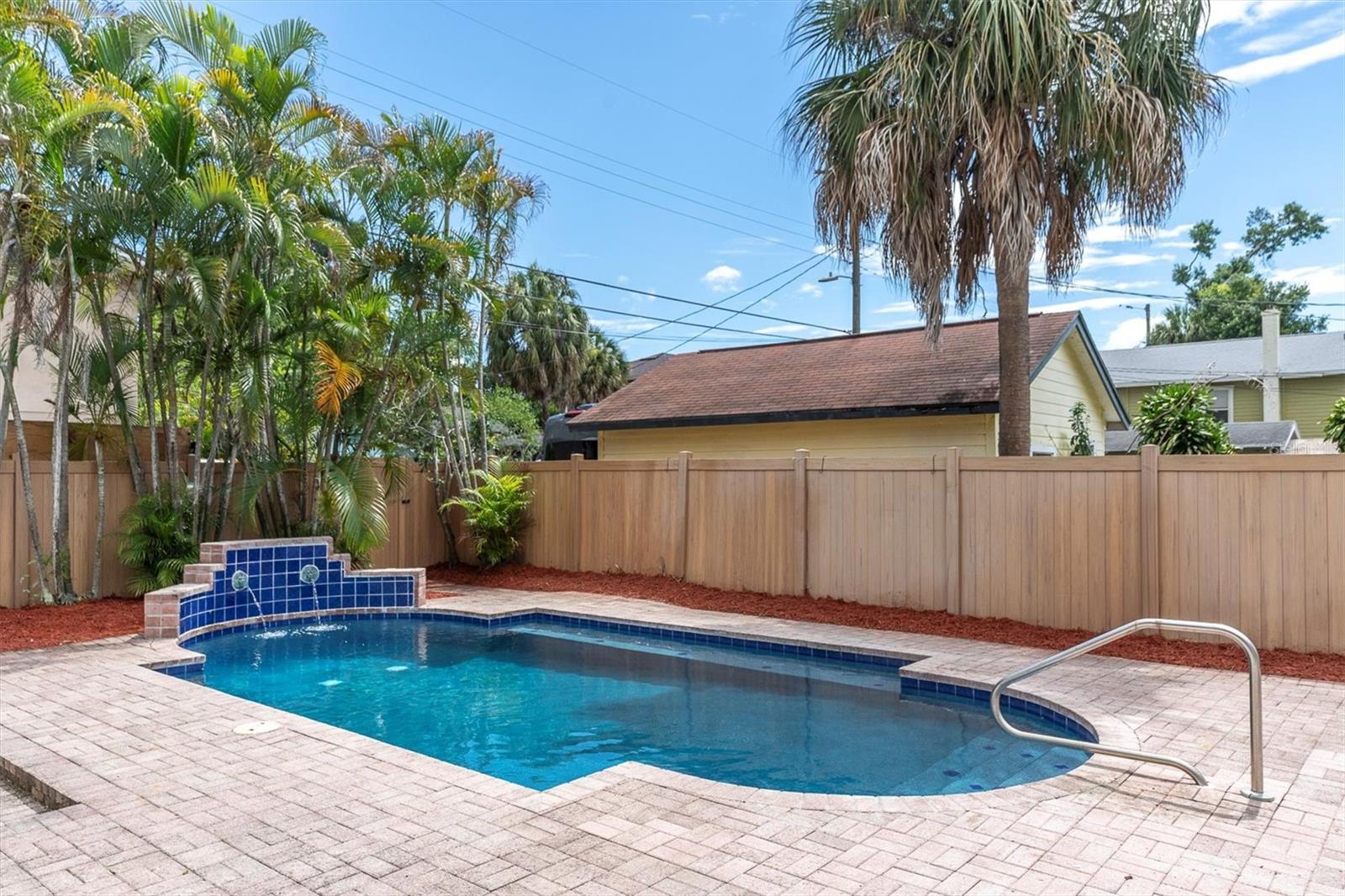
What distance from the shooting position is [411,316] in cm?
1059

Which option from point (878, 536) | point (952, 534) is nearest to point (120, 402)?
point (878, 536)

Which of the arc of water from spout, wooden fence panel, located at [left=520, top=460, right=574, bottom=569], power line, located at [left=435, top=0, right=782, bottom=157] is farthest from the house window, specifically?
the arc of water from spout

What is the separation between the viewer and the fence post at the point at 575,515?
11992mm

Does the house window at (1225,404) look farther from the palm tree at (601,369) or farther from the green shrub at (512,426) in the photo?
the palm tree at (601,369)

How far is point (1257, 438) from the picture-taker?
18.5 metres

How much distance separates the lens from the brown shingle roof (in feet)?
37.6

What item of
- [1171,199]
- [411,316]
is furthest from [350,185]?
[1171,199]

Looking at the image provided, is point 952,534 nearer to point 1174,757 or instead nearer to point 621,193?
point 1174,757

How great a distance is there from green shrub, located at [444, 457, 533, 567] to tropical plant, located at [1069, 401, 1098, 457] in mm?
7966

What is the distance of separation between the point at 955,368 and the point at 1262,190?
104 feet

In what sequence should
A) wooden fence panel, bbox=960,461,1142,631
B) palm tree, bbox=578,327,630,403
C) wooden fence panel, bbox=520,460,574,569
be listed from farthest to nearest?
palm tree, bbox=578,327,630,403 < wooden fence panel, bbox=520,460,574,569 < wooden fence panel, bbox=960,461,1142,631

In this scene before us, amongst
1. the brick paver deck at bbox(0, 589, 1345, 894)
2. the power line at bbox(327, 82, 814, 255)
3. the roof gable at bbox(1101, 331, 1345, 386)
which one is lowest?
the brick paver deck at bbox(0, 589, 1345, 894)

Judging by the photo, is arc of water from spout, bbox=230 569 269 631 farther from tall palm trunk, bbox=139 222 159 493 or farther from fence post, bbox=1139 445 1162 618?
fence post, bbox=1139 445 1162 618

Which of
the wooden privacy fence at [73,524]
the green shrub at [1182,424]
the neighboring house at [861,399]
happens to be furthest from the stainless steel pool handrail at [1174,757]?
the wooden privacy fence at [73,524]
